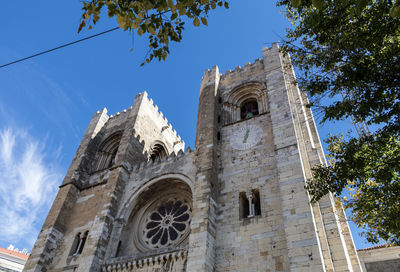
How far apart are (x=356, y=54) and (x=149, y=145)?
12607 mm

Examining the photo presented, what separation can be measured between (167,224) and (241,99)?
657 cm

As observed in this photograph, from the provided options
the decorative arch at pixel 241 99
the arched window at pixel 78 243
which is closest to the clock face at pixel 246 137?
the decorative arch at pixel 241 99

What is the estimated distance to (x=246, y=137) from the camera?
1251cm

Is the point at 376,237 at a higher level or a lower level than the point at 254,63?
lower

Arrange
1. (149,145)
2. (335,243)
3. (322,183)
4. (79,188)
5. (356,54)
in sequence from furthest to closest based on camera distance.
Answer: (149,145)
(79,188)
(335,243)
(322,183)
(356,54)

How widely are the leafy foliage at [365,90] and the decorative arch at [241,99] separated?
6.69 meters

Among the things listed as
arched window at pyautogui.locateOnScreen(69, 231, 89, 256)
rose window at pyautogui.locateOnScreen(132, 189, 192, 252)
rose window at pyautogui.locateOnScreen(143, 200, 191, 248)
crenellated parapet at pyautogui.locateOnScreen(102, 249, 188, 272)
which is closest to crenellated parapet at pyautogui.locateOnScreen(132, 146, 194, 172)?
rose window at pyautogui.locateOnScreen(132, 189, 192, 252)

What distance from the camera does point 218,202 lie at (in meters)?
10.8

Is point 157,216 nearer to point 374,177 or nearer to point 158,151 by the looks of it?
point 158,151

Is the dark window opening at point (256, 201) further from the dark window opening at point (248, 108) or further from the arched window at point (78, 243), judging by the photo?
the arched window at point (78, 243)

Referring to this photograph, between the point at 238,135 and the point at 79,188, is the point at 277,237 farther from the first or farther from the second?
the point at 79,188

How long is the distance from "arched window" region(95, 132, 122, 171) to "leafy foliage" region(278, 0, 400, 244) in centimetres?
1254

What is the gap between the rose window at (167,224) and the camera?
39.2 ft

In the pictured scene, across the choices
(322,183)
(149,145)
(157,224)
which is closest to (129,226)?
(157,224)
